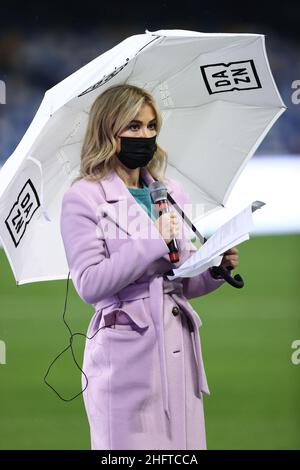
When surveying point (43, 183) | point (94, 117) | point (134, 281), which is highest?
point (94, 117)

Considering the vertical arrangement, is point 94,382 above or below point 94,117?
below

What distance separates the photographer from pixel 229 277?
10.7 ft

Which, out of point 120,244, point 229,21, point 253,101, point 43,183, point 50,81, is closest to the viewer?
point 120,244

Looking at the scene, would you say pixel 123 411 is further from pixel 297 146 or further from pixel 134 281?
pixel 297 146

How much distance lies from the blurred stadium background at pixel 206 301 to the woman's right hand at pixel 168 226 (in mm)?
1908

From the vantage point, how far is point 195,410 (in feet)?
10.9

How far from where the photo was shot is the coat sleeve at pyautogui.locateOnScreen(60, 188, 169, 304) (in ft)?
10.4

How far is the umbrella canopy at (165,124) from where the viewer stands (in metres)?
3.39

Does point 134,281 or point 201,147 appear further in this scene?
point 201,147

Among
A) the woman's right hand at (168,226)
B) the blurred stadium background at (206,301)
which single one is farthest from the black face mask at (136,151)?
the blurred stadium background at (206,301)

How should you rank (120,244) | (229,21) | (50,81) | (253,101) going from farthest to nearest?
1. (50,81)
2. (229,21)
3. (253,101)
4. (120,244)

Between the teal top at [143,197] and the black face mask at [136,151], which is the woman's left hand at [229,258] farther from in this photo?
the black face mask at [136,151]

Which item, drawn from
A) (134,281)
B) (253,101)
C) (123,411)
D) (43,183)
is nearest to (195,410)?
(123,411)

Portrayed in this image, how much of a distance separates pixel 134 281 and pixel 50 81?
562cm
